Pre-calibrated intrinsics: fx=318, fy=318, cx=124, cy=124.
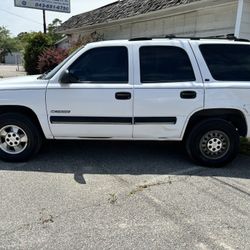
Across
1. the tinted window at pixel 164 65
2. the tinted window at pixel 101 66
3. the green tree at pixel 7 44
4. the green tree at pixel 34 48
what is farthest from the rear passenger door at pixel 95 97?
the green tree at pixel 7 44

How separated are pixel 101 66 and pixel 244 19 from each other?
5.29 metres

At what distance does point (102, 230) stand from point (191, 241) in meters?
0.89

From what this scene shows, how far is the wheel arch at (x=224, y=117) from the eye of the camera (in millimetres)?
4914

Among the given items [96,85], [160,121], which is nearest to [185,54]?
[160,121]

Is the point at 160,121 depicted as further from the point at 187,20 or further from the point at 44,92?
the point at 187,20

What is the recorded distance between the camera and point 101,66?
4910 millimetres

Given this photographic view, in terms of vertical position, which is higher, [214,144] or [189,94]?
[189,94]

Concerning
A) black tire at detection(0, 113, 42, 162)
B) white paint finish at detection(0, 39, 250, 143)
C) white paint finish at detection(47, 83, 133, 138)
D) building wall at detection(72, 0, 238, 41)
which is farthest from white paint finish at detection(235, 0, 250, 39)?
black tire at detection(0, 113, 42, 162)

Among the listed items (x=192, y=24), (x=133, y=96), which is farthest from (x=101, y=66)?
(x=192, y=24)

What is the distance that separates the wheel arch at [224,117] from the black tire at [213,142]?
94 mm

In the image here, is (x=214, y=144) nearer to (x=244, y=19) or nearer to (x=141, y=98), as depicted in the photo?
(x=141, y=98)

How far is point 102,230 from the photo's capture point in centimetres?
325

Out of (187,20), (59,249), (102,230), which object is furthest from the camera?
(187,20)

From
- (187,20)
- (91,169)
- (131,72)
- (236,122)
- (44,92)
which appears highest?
(187,20)
